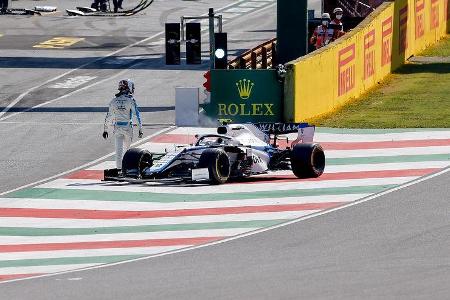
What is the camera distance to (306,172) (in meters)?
28.9

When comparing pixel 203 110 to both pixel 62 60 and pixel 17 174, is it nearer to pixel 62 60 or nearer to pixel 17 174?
pixel 17 174

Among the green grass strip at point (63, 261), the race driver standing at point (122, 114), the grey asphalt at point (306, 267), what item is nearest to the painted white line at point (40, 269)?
the green grass strip at point (63, 261)

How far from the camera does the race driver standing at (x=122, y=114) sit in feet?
96.6

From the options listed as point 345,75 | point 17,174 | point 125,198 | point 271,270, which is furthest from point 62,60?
point 271,270

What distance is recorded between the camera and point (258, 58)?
43.7m

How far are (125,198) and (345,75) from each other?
1271cm

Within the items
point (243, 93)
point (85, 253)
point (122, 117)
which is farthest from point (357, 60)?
point (85, 253)

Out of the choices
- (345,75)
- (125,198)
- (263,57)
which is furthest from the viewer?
(263,57)

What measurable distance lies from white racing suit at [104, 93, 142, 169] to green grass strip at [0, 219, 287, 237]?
15.6ft

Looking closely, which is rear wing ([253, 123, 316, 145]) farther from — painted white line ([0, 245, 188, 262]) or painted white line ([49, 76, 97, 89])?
painted white line ([49, 76, 97, 89])

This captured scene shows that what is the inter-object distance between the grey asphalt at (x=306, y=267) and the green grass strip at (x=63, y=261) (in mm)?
550

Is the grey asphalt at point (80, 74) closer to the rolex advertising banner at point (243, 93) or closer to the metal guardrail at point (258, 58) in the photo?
the rolex advertising banner at point (243, 93)

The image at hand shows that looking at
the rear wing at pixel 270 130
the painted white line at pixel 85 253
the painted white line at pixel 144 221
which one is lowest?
the painted white line at pixel 85 253

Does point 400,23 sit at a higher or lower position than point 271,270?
higher
